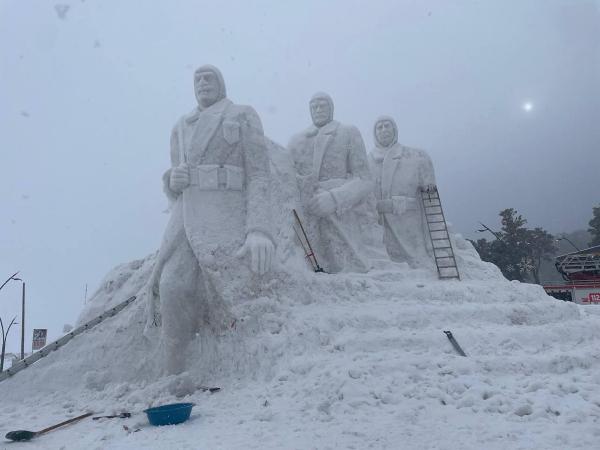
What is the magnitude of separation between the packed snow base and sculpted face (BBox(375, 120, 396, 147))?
9.16 feet

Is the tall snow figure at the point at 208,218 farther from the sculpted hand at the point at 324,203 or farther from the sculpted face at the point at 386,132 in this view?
the sculpted face at the point at 386,132

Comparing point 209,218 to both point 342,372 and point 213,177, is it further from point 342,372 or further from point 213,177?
point 342,372

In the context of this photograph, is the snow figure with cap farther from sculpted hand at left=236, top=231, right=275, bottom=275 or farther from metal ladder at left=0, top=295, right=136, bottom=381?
metal ladder at left=0, top=295, right=136, bottom=381

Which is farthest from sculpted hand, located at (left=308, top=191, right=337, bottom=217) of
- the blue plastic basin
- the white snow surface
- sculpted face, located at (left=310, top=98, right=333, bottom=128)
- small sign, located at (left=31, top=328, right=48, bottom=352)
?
small sign, located at (left=31, top=328, right=48, bottom=352)

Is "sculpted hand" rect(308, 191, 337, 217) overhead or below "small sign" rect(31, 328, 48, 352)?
overhead

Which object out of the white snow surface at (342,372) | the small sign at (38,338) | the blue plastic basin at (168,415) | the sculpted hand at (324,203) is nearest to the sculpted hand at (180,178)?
the white snow surface at (342,372)

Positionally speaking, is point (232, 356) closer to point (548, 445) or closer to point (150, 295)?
point (150, 295)

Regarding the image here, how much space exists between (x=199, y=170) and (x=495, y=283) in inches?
188

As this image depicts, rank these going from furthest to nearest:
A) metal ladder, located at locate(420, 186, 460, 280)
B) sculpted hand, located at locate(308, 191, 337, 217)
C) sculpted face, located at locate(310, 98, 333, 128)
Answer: sculpted face, located at locate(310, 98, 333, 128) → metal ladder, located at locate(420, 186, 460, 280) → sculpted hand, located at locate(308, 191, 337, 217)

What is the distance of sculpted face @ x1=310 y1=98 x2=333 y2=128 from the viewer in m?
8.57

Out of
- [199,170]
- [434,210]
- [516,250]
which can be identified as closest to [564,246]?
[516,250]

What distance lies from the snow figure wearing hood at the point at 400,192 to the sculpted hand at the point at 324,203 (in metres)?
1.66

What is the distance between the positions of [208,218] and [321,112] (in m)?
3.65

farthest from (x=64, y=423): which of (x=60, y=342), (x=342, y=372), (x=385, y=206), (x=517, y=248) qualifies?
(x=517, y=248)
